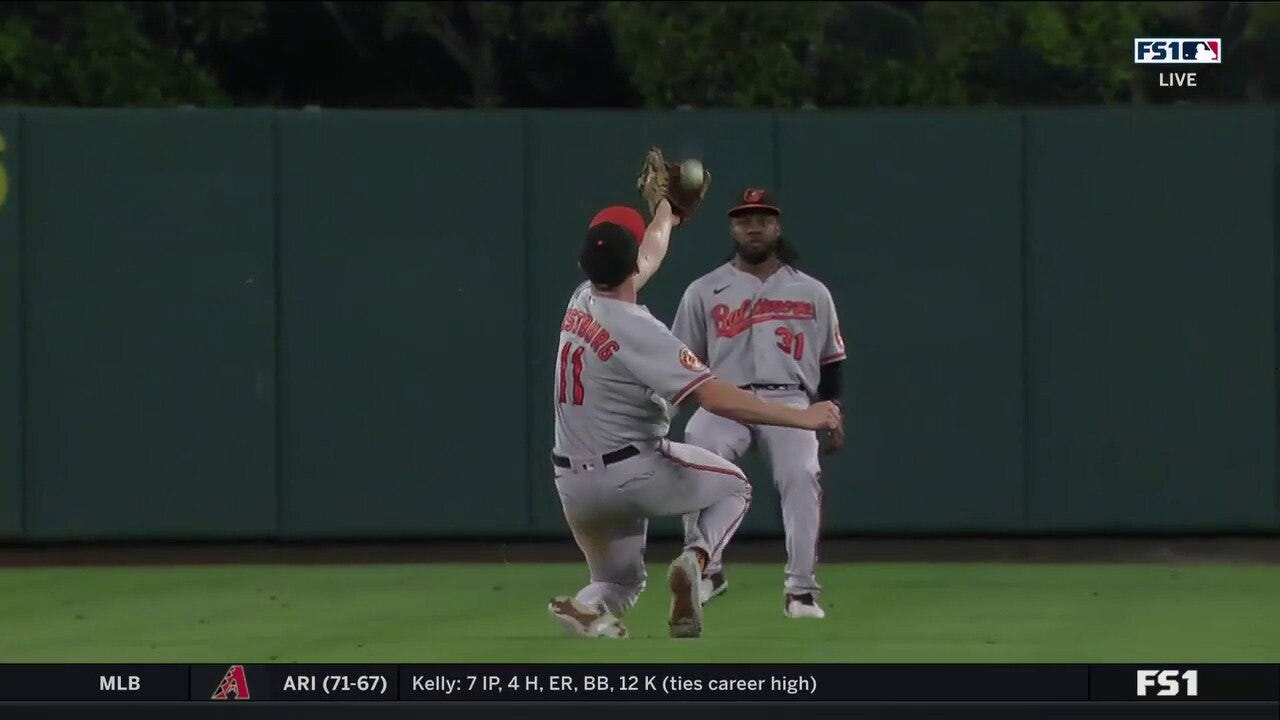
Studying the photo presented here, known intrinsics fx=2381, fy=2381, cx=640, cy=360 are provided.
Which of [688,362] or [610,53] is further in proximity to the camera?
[610,53]

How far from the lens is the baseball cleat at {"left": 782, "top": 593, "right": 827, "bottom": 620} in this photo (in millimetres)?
9523

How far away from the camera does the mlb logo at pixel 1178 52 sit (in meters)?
17.6

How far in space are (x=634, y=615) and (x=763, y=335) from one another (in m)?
1.41

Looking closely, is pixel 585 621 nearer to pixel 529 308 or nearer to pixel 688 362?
pixel 688 362

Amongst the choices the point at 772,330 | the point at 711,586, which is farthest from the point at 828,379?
the point at 711,586

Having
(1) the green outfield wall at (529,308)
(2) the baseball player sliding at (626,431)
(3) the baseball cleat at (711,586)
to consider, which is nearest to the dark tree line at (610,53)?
(1) the green outfield wall at (529,308)

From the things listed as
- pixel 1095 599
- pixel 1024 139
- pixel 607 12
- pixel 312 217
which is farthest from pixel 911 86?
pixel 1095 599

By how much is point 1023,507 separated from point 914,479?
0.60m

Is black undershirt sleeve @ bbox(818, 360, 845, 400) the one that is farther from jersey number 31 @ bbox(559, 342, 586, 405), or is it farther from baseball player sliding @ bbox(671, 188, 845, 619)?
jersey number 31 @ bbox(559, 342, 586, 405)

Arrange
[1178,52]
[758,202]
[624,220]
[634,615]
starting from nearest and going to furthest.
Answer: [624,220] < [634,615] < [758,202] < [1178,52]

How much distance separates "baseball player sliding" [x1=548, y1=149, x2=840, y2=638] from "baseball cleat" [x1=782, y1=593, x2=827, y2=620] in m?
0.83

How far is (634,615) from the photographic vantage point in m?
9.59
